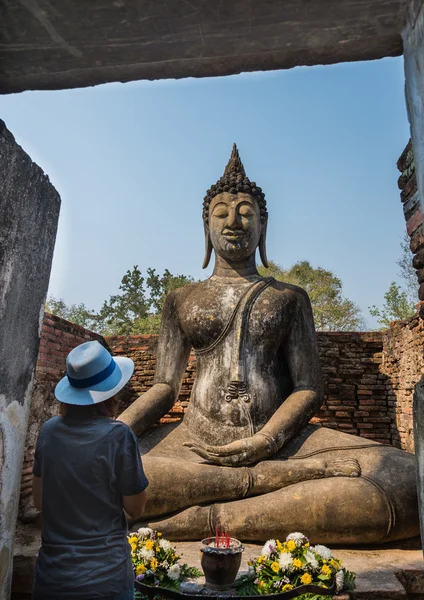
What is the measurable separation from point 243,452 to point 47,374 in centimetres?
310

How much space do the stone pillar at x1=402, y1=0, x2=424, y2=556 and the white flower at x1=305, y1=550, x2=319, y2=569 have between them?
2.41 ft

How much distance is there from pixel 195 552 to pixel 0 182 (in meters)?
2.44

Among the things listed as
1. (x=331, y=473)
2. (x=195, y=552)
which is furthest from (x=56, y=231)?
(x=331, y=473)

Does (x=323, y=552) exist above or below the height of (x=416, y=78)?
below

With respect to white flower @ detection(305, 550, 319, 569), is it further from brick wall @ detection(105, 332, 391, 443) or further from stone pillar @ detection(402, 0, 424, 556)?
brick wall @ detection(105, 332, 391, 443)

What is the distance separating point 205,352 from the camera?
14.9 ft

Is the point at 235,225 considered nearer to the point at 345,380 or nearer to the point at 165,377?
the point at 165,377

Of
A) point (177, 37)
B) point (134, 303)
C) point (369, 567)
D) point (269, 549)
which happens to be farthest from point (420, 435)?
point (134, 303)

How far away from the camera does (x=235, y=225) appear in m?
4.73

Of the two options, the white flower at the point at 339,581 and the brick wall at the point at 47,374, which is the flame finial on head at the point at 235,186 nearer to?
the brick wall at the point at 47,374

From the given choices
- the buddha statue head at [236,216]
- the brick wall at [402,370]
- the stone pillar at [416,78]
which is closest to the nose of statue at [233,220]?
the buddha statue head at [236,216]

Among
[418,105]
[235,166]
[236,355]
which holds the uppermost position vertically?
[235,166]

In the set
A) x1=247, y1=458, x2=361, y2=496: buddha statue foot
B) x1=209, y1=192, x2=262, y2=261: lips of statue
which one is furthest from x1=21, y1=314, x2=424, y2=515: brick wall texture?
x1=247, y1=458, x2=361, y2=496: buddha statue foot

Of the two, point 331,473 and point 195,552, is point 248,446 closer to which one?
point 331,473
